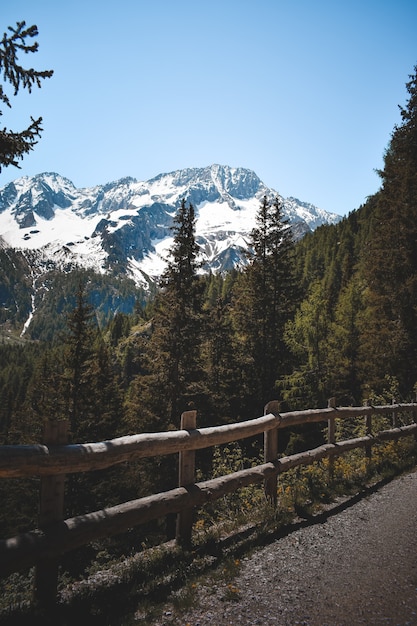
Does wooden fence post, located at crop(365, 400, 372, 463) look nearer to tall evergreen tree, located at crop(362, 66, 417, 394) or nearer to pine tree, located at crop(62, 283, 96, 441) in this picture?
tall evergreen tree, located at crop(362, 66, 417, 394)

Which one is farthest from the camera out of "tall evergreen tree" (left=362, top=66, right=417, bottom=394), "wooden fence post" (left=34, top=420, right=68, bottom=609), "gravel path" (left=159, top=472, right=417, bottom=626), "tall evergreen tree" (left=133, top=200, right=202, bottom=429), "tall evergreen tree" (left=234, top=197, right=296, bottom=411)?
"tall evergreen tree" (left=234, top=197, right=296, bottom=411)

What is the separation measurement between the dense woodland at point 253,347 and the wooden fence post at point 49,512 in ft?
50.5

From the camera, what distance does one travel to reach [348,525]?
6180 mm

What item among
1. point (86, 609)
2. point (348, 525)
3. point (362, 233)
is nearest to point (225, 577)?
point (86, 609)

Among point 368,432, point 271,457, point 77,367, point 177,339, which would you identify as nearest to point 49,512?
point 271,457

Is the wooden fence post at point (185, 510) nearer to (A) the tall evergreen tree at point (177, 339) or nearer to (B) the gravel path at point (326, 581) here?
(B) the gravel path at point (326, 581)

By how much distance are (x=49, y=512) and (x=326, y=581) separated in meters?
3.22

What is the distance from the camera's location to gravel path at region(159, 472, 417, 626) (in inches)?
148

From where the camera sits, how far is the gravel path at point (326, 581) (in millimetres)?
3750

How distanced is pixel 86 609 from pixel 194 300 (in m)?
18.5

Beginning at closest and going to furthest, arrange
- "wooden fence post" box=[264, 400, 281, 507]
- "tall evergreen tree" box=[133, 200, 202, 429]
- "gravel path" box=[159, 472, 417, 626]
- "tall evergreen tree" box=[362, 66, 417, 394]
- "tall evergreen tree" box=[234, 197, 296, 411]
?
"gravel path" box=[159, 472, 417, 626], "wooden fence post" box=[264, 400, 281, 507], "tall evergreen tree" box=[362, 66, 417, 394], "tall evergreen tree" box=[133, 200, 202, 429], "tall evergreen tree" box=[234, 197, 296, 411]

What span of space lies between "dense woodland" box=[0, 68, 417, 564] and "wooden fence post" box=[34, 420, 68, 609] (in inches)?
606

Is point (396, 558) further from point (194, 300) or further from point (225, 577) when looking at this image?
point (194, 300)

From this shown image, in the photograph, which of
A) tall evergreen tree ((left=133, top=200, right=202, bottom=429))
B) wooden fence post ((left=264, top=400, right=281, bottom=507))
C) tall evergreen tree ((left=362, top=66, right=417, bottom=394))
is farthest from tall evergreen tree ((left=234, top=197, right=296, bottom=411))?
wooden fence post ((left=264, top=400, right=281, bottom=507))
